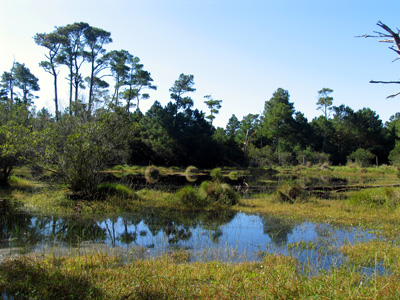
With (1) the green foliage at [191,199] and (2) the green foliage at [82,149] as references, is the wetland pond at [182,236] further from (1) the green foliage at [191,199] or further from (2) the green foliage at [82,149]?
(2) the green foliage at [82,149]

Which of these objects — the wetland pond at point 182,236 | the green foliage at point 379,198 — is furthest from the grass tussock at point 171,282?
the green foliage at point 379,198

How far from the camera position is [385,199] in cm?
1289

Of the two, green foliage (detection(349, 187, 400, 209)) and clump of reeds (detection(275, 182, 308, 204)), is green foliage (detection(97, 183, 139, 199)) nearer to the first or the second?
clump of reeds (detection(275, 182, 308, 204))

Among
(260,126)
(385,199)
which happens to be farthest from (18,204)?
(260,126)

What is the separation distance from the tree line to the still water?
353cm

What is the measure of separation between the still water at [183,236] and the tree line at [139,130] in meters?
3.53

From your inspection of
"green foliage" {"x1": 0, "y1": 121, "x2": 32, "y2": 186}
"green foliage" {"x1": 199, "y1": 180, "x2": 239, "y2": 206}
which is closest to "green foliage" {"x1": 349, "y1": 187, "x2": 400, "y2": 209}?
"green foliage" {"x1": 199, "y1": 180, "x2": 239, "y2": 206}

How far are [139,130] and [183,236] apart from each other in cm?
1284

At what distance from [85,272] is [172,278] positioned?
1393mm

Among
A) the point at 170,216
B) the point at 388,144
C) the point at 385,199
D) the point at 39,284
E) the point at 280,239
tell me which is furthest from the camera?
the point at 388,144

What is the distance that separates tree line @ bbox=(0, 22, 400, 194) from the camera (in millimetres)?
13273

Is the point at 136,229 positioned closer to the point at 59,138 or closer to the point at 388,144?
the point at 59,138

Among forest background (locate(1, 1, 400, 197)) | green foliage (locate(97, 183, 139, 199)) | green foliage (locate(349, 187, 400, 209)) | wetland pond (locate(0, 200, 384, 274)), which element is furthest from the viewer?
forest background (locate(1, 1, 400, 197))

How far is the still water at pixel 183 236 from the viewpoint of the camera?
6926 millimetres
